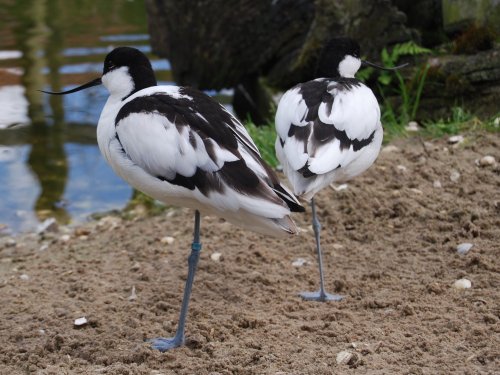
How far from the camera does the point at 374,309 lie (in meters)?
4.12

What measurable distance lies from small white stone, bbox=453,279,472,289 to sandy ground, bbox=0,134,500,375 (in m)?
0.03

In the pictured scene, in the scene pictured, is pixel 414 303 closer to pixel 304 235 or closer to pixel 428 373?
pixel 428 373

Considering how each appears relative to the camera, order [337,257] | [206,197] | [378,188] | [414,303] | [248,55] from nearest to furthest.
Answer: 1. [206,197]
2. [414,303]
3. [337,257]
4. [378,188]
5. [248,55]

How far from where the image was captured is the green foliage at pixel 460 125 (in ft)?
20.5

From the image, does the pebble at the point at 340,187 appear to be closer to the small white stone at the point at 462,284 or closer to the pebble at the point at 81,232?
the small white stone at the point at 462,284

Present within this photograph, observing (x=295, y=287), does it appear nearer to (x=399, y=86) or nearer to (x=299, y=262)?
(x=299, y=262)

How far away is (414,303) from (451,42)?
344 centimetres

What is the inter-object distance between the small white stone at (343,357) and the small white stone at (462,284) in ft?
3.08

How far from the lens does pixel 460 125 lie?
249 inches

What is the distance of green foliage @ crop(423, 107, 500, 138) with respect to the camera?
6.23 m

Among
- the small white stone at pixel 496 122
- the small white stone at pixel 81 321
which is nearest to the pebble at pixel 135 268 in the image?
the small white stone at pixel 81 321

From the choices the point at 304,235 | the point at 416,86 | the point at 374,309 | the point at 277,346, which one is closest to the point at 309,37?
the point at 416,86

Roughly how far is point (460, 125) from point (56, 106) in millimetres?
4181

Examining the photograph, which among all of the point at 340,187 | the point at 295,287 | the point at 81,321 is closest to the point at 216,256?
the point at 295,287
